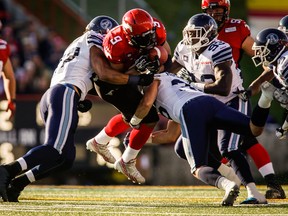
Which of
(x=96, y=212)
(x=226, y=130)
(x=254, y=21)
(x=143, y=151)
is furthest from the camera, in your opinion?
(x=254, y=21)

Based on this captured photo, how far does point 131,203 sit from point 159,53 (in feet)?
3.79

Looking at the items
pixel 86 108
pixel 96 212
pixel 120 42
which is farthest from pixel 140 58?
pixel 96 212

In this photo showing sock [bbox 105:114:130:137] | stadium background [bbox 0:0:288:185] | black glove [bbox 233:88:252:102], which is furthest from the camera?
stadium background [bbox 0:0:288:185]

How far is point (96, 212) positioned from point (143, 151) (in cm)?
472

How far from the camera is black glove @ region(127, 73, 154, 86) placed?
7.14 m

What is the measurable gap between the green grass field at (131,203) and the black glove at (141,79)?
35.3 inches

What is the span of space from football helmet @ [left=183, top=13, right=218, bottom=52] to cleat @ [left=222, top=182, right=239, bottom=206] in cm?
146

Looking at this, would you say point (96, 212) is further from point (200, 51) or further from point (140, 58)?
point (200, 51)

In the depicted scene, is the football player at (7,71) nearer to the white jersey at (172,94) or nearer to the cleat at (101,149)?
the cleat at (101,149)

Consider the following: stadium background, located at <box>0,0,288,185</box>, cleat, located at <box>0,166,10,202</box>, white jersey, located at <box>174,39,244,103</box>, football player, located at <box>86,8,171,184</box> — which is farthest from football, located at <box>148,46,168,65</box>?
stadium background, located at <box>0,0,288,185</box>

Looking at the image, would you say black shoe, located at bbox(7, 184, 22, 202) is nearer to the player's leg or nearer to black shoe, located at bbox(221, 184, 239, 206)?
the player's leg

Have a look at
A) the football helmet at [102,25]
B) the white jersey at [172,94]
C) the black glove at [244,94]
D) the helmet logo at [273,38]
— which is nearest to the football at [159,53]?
the white jersey at [172,94]

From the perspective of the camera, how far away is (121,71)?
24.3 ft

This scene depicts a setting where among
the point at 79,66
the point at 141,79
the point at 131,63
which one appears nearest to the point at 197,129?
the point at 141,79
